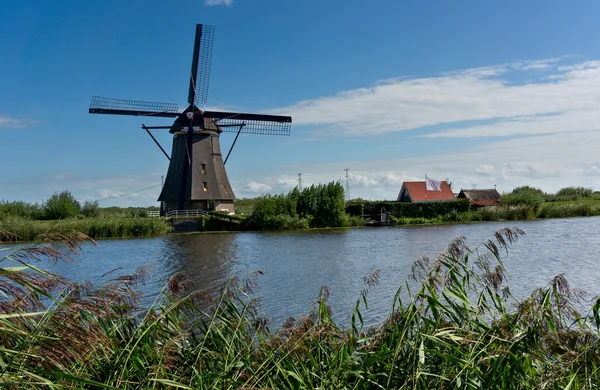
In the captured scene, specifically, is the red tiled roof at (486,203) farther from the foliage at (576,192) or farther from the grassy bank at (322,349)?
the grassy bank at (322,349)

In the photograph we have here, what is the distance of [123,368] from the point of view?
3033 mm

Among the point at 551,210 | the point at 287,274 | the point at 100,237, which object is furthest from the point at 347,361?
the point at 551,210

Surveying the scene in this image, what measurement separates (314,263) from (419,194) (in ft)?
89.2

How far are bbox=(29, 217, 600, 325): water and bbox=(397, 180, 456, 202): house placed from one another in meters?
16.1

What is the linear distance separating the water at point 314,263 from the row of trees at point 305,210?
21.3 ft

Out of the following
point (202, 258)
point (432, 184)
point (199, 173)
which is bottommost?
point (202, 258)

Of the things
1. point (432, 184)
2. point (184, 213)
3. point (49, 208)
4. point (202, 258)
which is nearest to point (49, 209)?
point (49, 208)

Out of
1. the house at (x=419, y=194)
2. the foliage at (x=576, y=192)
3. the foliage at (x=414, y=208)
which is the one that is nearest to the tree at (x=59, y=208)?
the foliage at (x=414, y=208)

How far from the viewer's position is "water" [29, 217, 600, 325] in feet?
34.1

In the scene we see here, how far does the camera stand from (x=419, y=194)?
41.8m

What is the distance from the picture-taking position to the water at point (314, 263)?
1040cm

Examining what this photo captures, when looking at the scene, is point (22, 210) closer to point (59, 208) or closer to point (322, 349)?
point (59, 208)

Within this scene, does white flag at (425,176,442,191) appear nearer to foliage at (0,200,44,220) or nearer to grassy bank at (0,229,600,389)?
foliage at (0,200,44,220)

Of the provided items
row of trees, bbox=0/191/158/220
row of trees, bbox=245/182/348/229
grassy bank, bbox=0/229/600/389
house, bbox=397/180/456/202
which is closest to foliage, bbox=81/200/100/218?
row of trees, bbox=0/191/158/220
